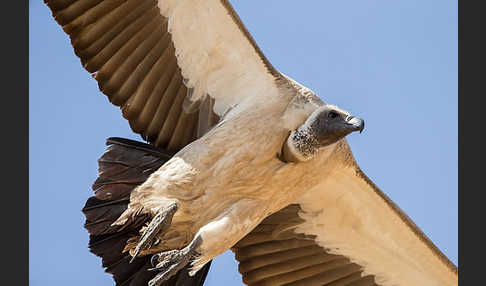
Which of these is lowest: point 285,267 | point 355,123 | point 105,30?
point 285,267

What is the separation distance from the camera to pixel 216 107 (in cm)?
805

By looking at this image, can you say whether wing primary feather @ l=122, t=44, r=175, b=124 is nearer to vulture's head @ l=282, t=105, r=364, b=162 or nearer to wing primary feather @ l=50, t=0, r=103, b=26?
wing primary feather @ l=50, t=0, r=103, b=26

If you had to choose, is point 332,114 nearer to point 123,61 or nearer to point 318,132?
point 318,132

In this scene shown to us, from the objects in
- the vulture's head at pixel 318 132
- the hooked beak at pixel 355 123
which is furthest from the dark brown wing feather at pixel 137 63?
the hooked beak at pixel 355 123

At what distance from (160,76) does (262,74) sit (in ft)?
2.78

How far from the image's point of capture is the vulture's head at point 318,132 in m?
7.39

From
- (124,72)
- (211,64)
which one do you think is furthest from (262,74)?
(124,72)

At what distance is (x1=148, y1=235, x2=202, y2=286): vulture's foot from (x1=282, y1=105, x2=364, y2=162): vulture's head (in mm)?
951

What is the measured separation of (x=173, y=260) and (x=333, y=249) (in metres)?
1.90

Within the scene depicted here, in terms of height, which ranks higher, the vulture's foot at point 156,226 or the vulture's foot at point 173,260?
the vulture's foot at point 156,226

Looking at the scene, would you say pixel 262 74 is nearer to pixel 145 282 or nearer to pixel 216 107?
pixel 216 107

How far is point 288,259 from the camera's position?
8461 millimetres

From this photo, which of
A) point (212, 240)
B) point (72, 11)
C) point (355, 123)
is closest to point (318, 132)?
point (355, 123)

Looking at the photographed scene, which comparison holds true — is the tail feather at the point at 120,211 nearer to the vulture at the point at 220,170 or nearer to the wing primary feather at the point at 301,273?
the vulture at the point at 220,170
